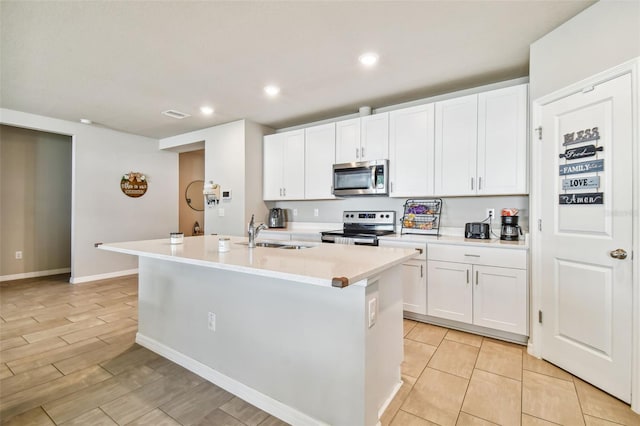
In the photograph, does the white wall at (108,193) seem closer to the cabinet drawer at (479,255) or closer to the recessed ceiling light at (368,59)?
the recessed ceiling light at (368,59)

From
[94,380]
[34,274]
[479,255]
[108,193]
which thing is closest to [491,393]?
[479,255]

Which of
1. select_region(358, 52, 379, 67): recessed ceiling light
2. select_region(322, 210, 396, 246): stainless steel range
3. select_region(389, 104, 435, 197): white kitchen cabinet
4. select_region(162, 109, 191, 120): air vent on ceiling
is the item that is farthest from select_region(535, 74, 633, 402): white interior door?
select_region(162, 109, 191, 120): air vent on ceiling

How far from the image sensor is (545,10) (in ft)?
6.40

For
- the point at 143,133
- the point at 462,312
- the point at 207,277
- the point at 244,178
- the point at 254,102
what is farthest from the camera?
the point at 143,133

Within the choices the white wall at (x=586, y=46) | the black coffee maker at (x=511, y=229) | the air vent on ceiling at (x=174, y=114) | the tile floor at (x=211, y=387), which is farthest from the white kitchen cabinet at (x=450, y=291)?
the air vent on ceiling at (x=174, y=114)

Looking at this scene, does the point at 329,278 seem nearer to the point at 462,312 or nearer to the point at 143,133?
the point at 462,312

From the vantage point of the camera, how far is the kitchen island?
1375 millimetres

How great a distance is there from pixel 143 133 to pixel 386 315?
527 centimetres

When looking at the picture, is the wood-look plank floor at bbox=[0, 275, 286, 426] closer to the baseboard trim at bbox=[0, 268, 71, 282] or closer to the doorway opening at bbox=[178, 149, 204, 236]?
the baseboard trim at bbox=[0, 268, 71, 282]

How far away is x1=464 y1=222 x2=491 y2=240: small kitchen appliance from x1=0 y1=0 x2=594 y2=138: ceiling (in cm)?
147

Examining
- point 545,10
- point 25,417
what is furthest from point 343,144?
point 25,417

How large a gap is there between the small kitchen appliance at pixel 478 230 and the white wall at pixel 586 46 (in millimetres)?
1185

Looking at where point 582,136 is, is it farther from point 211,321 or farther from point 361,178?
point 211,321

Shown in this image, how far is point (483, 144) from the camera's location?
9.32 feet
